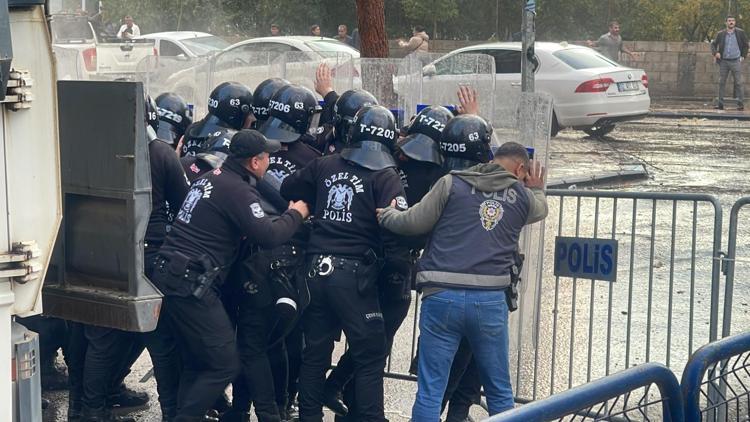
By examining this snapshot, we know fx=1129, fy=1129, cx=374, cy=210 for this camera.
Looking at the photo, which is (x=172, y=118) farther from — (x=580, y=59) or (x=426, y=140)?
(x=580, y=59)

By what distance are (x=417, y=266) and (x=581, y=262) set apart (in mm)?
1152

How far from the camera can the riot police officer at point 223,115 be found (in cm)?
688

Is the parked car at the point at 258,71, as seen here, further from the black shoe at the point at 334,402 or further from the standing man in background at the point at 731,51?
the standing man in background at the point at 731,51

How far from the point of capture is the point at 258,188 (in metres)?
6.25

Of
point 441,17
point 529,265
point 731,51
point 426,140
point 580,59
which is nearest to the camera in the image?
point 426,140

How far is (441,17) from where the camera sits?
30938 millimetres

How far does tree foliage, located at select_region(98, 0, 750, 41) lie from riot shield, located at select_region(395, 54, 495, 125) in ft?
72.7

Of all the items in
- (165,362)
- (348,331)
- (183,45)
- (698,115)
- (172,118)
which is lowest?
(698,115)

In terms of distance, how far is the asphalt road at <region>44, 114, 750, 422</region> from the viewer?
6988 millimetres

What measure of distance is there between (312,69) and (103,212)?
235 inches

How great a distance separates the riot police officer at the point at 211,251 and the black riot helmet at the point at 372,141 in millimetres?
Answer: 403

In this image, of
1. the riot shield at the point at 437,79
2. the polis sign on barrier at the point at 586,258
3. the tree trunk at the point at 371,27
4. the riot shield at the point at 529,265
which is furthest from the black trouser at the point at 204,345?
the tree trunk at the point at 371,27

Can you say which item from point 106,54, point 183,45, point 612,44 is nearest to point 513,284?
point 106,54

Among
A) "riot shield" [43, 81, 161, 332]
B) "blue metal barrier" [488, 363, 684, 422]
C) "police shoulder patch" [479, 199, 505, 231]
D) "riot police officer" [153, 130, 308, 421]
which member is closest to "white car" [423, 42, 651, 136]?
"riot police officer" [153, 130, 308, 421]
